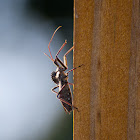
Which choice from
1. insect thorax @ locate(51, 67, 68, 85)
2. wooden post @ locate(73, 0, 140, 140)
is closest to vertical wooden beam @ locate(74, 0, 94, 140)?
wooden post @ locate(73, 0, 140, 140)

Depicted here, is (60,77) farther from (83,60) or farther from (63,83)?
(83,60)

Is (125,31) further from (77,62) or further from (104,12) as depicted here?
(77,62)

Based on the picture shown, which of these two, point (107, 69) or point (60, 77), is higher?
point (107, 69)

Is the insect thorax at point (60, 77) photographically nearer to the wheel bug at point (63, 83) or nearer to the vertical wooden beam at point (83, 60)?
the wheel bug at point (63, 83)

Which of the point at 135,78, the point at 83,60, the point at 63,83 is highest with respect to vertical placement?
the point at 83,60

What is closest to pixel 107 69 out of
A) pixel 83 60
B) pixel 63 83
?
pixel 83 60

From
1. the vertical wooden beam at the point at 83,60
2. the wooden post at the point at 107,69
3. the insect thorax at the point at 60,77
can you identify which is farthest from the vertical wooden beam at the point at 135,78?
Answer: the insect thorax at the point at 60,77

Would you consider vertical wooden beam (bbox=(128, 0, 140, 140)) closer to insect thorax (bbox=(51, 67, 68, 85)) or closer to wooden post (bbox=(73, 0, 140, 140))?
wooden post (bbox=(73, 0, 140, 140))
